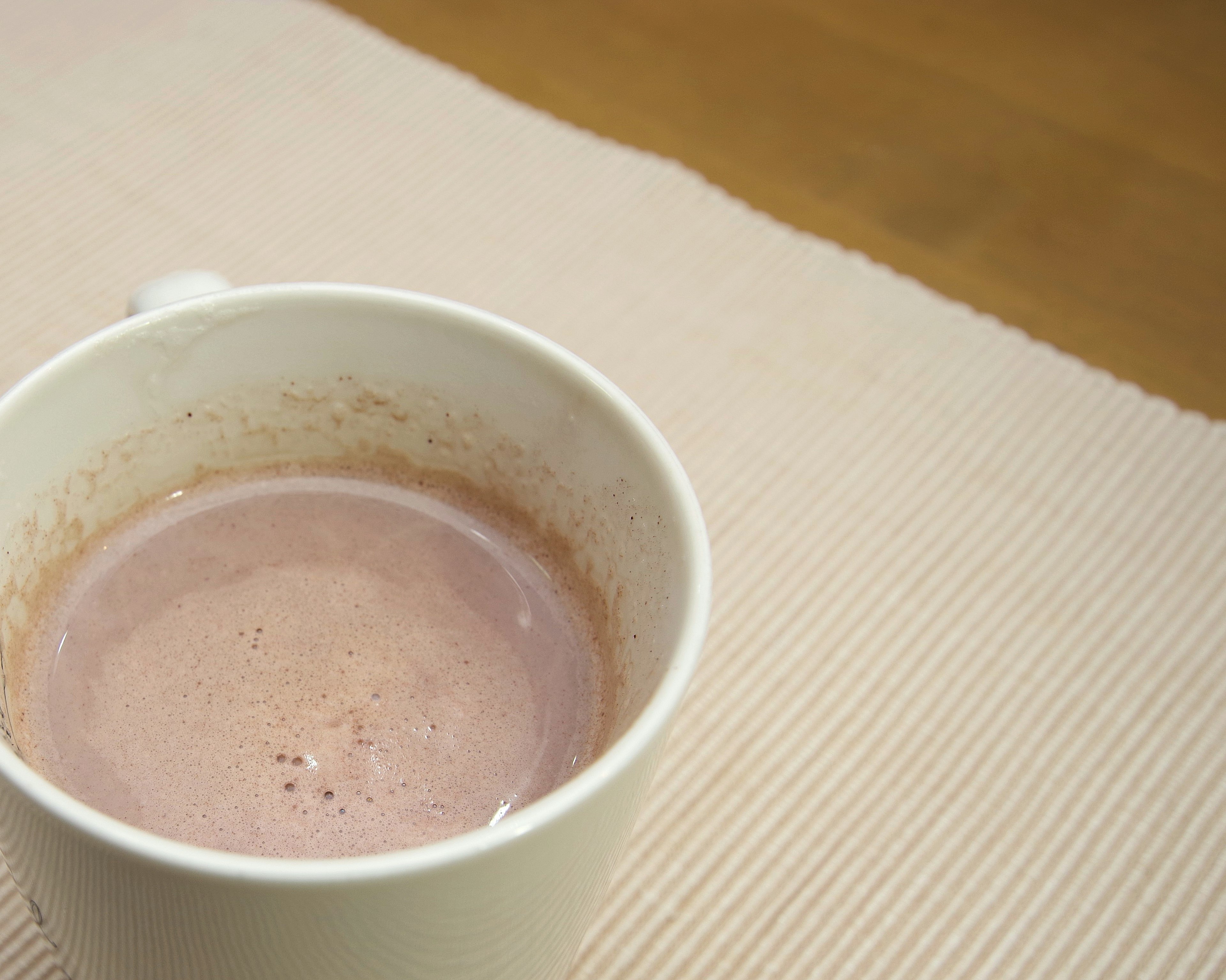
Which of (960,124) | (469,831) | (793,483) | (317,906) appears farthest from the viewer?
(960,124)

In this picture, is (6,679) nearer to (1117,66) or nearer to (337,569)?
(337,569)

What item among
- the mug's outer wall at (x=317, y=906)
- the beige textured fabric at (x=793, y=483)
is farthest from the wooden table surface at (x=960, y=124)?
the mug's outer wall at (x=317, y=906)

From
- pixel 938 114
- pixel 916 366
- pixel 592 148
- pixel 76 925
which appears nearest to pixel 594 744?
pixel 76 925

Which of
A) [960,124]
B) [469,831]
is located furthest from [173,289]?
[960,124]

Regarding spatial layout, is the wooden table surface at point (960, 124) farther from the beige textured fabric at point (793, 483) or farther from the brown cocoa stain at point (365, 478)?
the brown cocoa stain at point (365, 478)

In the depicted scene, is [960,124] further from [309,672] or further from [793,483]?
[309,672]

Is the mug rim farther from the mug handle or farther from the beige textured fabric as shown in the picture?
the beige textured fabric
